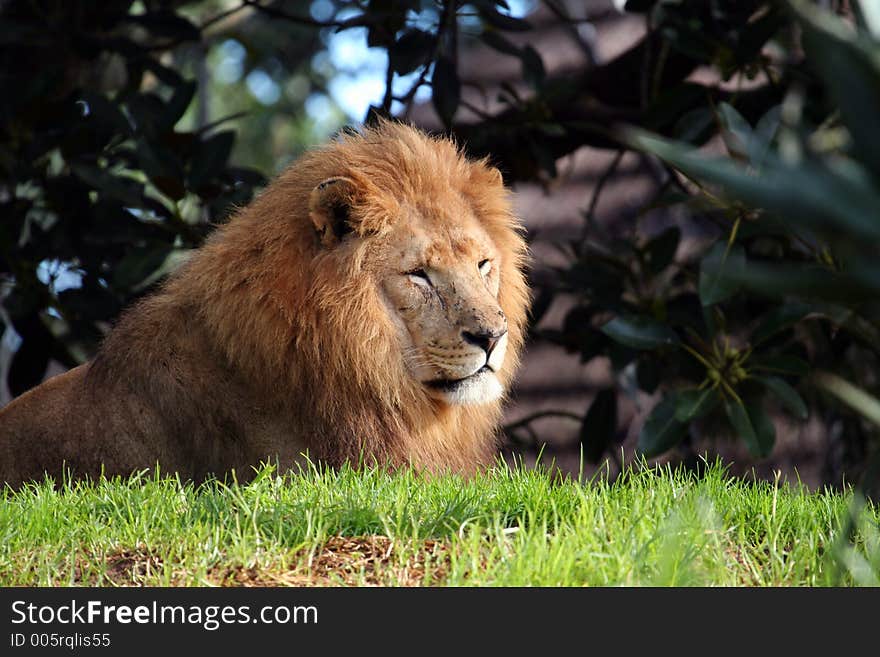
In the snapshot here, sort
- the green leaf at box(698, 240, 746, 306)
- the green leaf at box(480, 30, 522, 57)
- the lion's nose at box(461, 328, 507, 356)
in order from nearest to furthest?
the lion's nose at box(461, 328, 507, 356), the green leaf at box(698, 240, 746, 306), the green leaf at box(480, 30, 522, 57)

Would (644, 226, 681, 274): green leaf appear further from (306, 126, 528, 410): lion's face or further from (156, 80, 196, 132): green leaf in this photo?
(156, 80, 196, 132): green leaf

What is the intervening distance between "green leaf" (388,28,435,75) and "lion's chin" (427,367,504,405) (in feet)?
7.24

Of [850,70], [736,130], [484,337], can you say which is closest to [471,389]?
[484,337]

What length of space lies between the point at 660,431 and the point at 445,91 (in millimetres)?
2021

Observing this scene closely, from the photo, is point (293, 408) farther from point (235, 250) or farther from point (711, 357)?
point (711, 357)

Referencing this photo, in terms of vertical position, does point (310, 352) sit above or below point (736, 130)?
below

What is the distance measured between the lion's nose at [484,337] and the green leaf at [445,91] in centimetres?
214

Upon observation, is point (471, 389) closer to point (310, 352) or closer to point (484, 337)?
point (484, 337)

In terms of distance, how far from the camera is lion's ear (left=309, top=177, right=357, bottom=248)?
3.90m

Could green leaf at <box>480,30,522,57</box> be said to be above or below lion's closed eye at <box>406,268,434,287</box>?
above

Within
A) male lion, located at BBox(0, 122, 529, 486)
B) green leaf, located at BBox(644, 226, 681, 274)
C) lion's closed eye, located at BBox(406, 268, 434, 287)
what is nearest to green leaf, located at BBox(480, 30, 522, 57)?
green leaf, located at BBox(644, 226, 681, 274)

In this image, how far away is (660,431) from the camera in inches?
189

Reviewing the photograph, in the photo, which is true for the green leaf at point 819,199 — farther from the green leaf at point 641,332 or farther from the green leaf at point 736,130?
the green leaf at point 641,332
